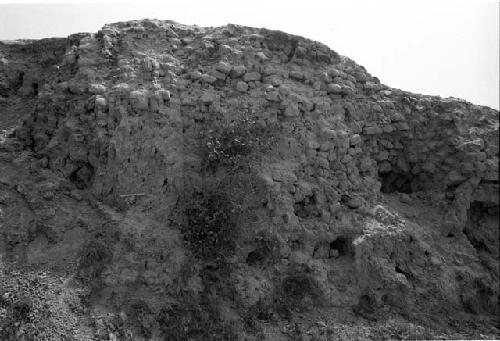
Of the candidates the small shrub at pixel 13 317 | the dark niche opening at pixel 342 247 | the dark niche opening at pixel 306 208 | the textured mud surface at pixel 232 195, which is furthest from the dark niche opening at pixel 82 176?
the dark niche opening at pixel 342 247

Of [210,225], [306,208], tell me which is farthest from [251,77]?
[210,225]

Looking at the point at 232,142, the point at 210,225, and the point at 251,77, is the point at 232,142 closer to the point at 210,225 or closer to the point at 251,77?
the point at 210,225

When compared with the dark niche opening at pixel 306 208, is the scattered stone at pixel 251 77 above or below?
above

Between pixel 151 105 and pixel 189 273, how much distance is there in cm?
277

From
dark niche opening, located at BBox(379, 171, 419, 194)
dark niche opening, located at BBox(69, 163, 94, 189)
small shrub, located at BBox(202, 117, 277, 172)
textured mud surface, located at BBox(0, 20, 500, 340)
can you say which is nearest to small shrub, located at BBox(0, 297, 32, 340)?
textured mud surface, located at BBox(0, 20, 500, 340)

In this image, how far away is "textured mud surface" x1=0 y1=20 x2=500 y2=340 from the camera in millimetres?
5980

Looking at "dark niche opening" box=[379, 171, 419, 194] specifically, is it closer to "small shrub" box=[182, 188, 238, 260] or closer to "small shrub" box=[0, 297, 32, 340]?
"small shrub" box=[182, 188, 238, 260]

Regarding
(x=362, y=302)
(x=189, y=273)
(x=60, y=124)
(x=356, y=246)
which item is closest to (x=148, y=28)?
(x=60, y=124)

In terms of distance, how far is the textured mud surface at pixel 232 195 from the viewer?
5.98 metres

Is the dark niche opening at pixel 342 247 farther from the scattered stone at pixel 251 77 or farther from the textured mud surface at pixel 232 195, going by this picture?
the scattered stone at pixel 251 77

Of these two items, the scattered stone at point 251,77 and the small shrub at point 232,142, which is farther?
the scattered stone at point 251,77

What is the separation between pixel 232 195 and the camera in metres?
6.70

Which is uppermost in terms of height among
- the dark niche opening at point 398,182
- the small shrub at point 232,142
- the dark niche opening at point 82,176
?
the small shrub at point 232,142

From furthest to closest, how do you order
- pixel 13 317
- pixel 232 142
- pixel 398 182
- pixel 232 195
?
pixel 398 182 < pixel 232 142 < pixel 232 195 < pixel 13 317
